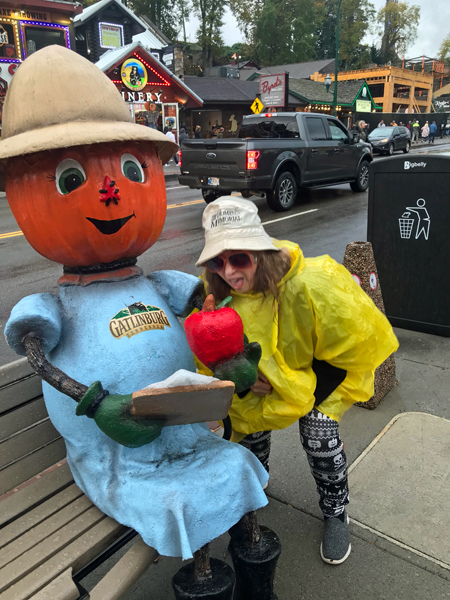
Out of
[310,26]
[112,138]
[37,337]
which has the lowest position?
[37,337]

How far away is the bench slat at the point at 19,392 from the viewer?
2047mm

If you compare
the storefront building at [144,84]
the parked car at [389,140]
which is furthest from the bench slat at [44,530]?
the parked car at [389,140]

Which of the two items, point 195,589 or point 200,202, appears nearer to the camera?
point 195,589

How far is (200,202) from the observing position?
1251 centimetres

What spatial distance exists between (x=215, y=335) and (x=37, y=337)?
64 centimetres

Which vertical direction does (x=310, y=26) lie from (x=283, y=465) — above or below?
above

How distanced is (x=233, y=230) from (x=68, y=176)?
0.63 metres

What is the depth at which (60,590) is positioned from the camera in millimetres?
1462

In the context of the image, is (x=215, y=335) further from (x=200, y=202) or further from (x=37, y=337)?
(x=200, y=202)

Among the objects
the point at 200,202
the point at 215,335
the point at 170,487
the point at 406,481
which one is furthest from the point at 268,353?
the point at 200,202

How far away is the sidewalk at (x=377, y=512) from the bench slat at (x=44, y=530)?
583 mm

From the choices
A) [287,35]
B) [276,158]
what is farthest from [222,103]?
[287,35]

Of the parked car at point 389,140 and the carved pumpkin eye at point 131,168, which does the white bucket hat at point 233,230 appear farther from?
the parked car at point 389,140

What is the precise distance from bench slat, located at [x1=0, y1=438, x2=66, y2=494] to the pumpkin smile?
94 cm
